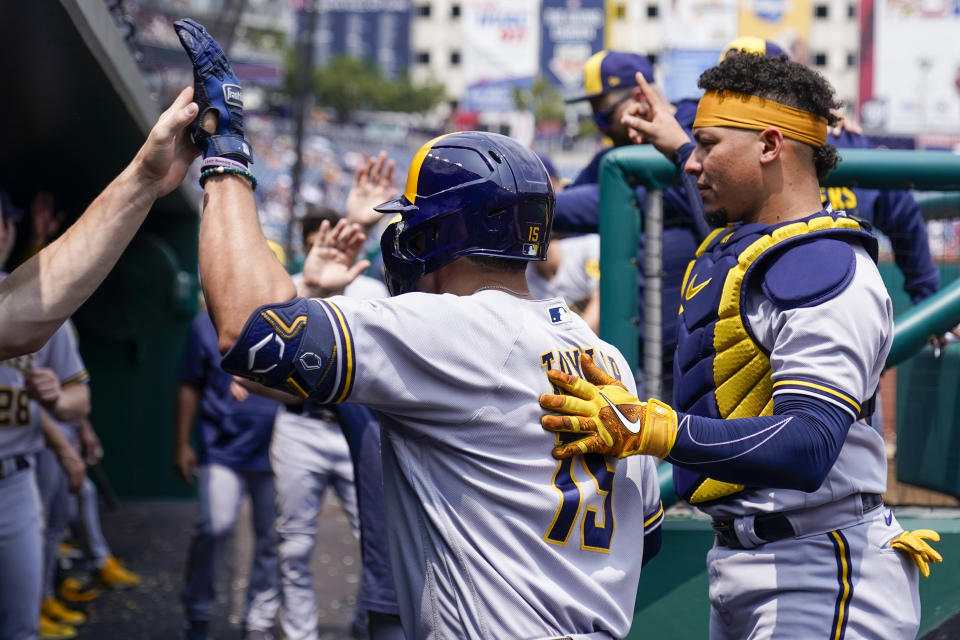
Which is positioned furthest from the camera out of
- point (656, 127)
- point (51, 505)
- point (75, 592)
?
point (75, 592)

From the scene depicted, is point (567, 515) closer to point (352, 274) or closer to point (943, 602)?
point (352, 274)

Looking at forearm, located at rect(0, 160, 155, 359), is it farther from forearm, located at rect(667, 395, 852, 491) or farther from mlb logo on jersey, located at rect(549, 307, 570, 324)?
forearm, located at rect(667, 395, 852, 491)

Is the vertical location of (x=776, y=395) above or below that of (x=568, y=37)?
below

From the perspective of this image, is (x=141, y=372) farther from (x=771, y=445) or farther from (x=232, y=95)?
(x=771, y=445)

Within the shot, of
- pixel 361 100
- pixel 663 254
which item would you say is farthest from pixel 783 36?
pixel 663 254

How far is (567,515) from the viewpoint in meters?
2.01

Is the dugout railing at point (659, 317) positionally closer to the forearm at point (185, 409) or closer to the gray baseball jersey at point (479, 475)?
the gray baseball jersey at point (479, 475)

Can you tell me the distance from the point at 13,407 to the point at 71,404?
0.25 m

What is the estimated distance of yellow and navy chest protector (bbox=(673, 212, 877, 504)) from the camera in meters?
2.27

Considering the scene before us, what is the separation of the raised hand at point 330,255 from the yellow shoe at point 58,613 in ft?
12.1

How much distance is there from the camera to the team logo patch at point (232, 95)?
2.21 m

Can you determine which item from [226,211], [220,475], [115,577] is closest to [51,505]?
[115,577]

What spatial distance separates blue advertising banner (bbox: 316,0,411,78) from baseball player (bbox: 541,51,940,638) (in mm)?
69353

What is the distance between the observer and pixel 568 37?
52812 mm
